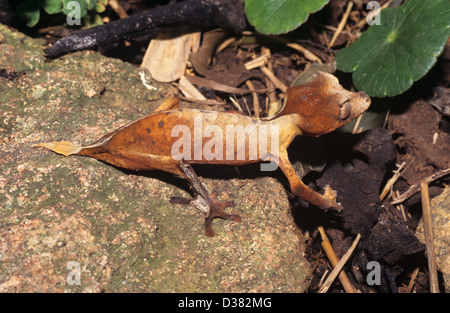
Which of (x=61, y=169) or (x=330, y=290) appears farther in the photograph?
(x=330, y=290)

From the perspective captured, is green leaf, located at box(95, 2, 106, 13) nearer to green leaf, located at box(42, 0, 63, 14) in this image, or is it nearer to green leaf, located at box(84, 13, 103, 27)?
green leaf, located at box(84, 13, 103, 27)

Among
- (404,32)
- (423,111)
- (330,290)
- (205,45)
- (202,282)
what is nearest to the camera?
(202,282)

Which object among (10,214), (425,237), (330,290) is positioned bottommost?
(330,290)

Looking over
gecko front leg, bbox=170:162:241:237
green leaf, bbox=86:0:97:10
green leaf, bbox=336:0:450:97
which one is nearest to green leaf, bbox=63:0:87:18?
green leaf, bbox=86:0:97:10

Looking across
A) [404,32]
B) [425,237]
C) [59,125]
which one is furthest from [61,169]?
[404,32]

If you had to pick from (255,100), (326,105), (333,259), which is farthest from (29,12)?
(333,259)

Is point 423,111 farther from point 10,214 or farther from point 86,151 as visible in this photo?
point 10,214
